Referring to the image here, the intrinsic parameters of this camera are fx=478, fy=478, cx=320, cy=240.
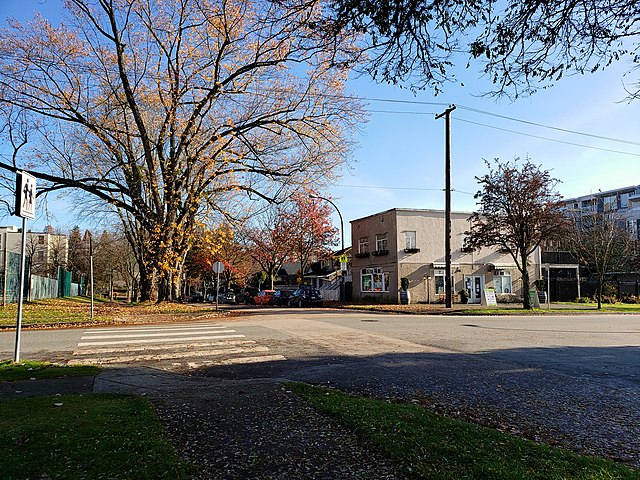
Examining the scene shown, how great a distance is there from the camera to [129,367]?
875 centimetres

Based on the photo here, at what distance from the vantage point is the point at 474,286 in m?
37.1

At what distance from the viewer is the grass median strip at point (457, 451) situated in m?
3.68

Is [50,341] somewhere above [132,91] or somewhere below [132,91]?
below

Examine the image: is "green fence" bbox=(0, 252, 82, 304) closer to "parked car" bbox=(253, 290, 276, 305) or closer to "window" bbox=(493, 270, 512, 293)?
"parked car" bbox=(253, 290, 276, 305)

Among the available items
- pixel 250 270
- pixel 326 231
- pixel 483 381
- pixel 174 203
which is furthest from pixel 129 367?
pixel 250 270

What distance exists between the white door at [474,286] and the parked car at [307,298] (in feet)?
38.2

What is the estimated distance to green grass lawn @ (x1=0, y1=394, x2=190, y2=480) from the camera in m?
3.57

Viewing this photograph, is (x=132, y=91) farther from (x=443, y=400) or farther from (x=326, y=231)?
(x=326, y=231)

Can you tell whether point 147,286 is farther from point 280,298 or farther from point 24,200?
point 24,200

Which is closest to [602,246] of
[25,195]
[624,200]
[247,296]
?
[247,296]

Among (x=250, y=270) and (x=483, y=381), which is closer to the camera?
(x=483, y=381)

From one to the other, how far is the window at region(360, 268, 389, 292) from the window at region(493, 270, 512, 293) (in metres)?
8.84

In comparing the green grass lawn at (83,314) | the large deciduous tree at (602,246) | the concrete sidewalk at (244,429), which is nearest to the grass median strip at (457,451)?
the concrete sidewalk at (244,429)

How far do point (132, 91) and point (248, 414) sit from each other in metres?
21.3
